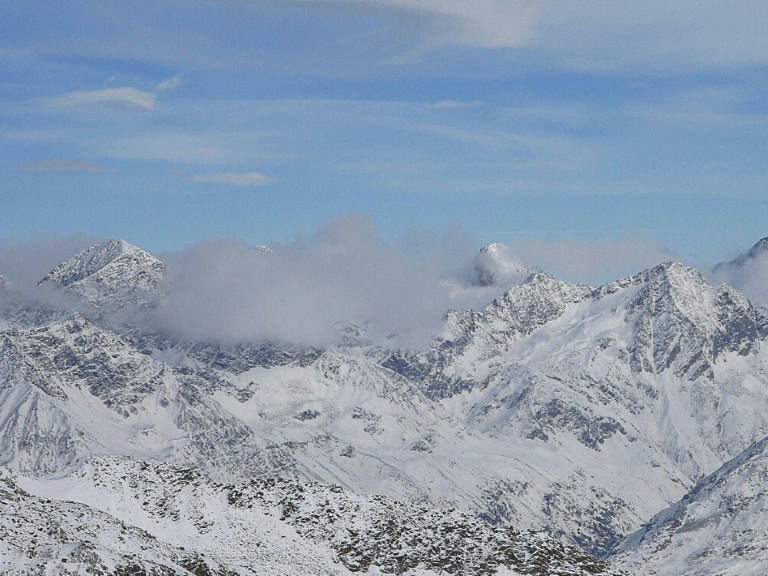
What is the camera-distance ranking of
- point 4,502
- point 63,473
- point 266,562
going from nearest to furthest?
1. point 4,502
2. point 266,562
3. point 63,473

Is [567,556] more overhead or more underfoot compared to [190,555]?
more underfoot

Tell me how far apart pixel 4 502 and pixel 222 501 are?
30.2 meters

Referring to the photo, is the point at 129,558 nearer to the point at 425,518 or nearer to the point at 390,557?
the point at 390,557

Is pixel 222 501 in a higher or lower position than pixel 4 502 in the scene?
lower

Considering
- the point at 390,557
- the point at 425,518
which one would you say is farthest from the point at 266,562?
the point at 425,518

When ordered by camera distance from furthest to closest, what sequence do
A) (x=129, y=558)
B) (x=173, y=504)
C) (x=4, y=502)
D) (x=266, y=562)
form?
(x=173, y=504), (x=266, y=562), (x=4, y=502), (x=129, y=558)

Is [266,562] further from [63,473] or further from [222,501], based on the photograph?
[63,473]

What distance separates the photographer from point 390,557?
110m

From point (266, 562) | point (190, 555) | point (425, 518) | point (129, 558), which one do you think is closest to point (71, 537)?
point (129, 558)

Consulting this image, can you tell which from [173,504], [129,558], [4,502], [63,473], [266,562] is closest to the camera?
[129,558]

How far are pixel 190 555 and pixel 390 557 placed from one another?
22.7m

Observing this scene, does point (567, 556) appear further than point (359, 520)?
No

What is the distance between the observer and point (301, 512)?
119250 millimetres

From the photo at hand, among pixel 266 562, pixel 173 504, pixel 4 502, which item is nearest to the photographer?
pixel 4 502
